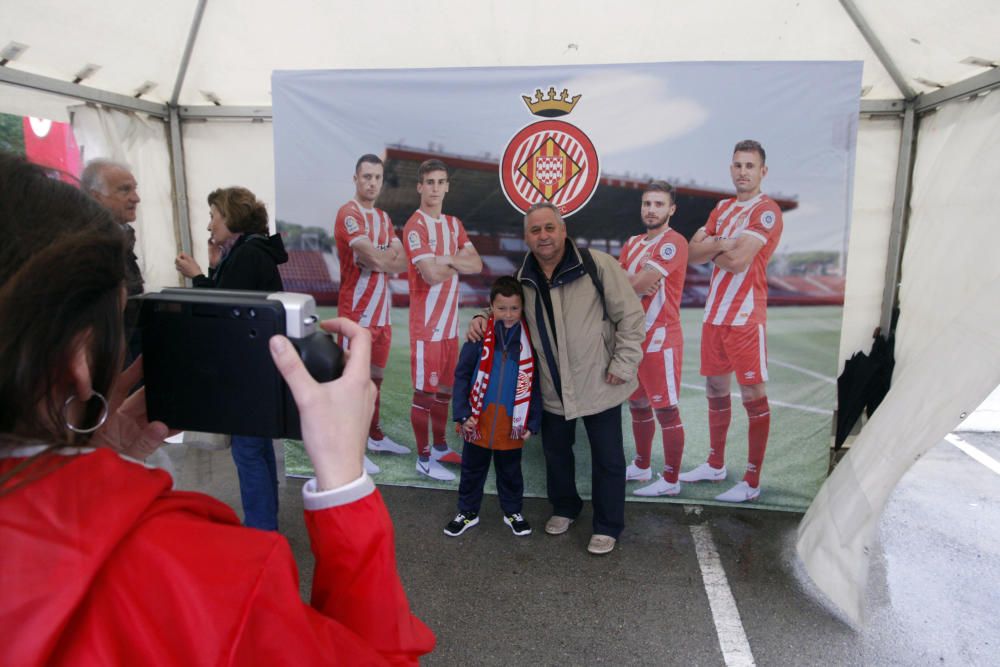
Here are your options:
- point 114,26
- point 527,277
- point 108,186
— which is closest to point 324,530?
point 527,277

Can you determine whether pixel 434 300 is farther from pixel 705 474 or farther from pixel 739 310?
pixel 705 474

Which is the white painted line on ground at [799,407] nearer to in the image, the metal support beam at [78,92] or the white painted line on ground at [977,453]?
the white painted line on ground at [977,453]

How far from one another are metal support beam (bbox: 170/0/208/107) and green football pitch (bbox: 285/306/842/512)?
63.7 inches

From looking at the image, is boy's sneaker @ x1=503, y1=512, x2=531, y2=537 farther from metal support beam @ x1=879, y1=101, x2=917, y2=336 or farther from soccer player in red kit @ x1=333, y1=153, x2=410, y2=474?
metal support beam @ x1=879, y1=101, x2=917, y2=336

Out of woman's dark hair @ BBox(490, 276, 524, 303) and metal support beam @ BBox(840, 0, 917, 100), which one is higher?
metal support beam @ BBox(840, 0, 917, 100)

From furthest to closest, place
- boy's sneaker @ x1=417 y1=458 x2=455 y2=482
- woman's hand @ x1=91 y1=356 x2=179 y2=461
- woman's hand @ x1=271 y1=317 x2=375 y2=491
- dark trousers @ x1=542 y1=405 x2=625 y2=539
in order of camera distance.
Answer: boy's sneaker @ x1=417 y1=458 x2=455 y2=482
dark trousers @ x1=542 y1=405 x2=625 y2=539
woman's hand @ x1=91 y1=356 x2=179 y2=461
woman's hand @ x1=271 y1=317 x2=375 y2=491

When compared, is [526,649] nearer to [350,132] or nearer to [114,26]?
[350,132]

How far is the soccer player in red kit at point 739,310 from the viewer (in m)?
3.12

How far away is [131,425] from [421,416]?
270 cm

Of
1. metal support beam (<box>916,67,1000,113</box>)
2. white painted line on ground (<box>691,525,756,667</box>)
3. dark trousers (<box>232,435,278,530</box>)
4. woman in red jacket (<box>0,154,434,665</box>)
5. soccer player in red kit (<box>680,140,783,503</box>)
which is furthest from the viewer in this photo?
soccer player in red kit (<box>680,140,783,503</box>)

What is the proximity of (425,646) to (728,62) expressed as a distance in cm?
315

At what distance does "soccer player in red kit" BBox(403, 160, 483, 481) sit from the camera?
3391 mm

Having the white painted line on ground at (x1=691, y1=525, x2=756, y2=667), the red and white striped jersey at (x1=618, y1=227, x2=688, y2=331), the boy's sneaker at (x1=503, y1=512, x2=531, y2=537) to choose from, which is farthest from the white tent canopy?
the boy's sneaker at (x1=503, y1=512, x2=531, y2=537)

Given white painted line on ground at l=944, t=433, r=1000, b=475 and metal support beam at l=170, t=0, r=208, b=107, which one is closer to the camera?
metal support beam at l=170, t=0, r=208, b=107
